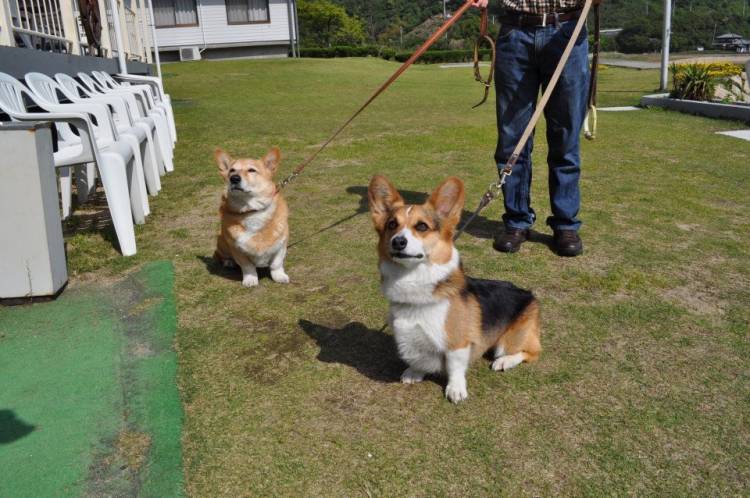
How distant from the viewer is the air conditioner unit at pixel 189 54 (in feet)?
102

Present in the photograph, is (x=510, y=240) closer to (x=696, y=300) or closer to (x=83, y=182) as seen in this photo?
(x=696, y=300)

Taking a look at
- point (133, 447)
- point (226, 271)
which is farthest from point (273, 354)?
point (226, 271)

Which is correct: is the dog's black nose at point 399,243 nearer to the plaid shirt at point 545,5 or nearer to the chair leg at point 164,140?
the plaid shirt at point 545,5

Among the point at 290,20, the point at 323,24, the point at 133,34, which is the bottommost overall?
the point at 133,34

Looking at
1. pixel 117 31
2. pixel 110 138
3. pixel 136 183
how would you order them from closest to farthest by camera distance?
pixel 136 183 → pixel 110 138 → pixel 117 31

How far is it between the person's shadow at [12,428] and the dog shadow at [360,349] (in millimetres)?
1230

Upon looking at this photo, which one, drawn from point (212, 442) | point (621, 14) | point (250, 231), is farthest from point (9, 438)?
point (621, 14)

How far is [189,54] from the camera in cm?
3138

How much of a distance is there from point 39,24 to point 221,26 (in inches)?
1028

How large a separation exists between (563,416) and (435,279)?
75 cm

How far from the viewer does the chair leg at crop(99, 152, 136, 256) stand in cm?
403

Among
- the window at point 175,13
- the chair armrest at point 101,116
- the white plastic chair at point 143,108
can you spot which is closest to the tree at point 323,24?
the window at point 175,13

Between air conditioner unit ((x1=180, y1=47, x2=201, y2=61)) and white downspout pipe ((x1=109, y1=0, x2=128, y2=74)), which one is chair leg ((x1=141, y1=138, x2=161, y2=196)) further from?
air conditioner unit ((x1=180, y1=47, x2=201, y2=61))

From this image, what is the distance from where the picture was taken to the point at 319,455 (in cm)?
211
